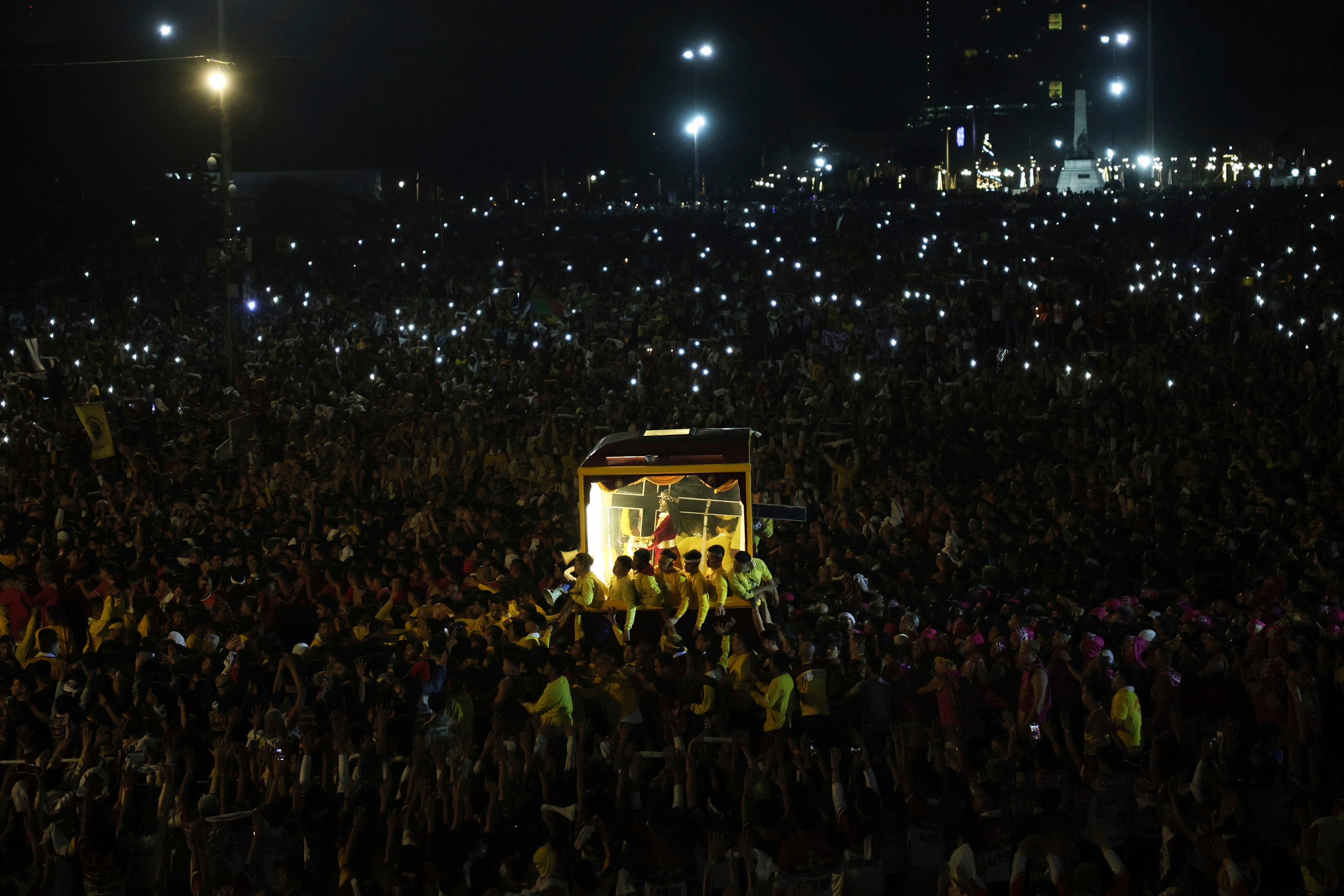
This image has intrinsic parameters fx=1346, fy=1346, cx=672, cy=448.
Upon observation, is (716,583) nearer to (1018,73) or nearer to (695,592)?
(695,592)

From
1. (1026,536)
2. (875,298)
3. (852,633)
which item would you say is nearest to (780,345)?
(875,298)

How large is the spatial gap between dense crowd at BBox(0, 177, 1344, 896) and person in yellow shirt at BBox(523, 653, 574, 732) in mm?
46

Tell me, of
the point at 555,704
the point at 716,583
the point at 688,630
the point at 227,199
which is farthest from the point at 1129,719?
the point at 227,199

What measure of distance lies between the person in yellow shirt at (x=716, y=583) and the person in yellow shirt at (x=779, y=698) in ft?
6.20

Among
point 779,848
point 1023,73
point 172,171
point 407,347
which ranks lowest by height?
point 779,848

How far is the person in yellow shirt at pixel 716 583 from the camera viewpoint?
9.69 m

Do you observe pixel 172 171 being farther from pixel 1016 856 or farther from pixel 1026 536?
pixel 1016 856

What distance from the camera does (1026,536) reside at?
1062cm

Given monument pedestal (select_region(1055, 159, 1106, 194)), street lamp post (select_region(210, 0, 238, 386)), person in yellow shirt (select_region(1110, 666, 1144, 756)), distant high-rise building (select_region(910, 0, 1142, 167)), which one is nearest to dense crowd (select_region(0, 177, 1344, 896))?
person in yellow shirt (select_region(1110, 666, 1144, 756))

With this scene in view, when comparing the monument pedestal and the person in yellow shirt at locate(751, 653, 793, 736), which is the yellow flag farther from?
the monument pedestal

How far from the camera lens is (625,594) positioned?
9.80m

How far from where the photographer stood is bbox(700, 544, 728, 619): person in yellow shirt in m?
9.69

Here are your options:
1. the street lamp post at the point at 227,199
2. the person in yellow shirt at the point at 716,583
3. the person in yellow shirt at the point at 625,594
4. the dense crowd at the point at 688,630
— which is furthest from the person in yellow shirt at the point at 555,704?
the street lamp post at the point at 227,199

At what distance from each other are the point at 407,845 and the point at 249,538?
635cm
